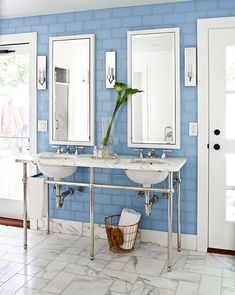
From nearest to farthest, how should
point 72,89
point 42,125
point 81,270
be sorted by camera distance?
1. point 81,270
2. point 72,89
3. point 42,125

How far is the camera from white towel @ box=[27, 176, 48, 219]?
11.7ft

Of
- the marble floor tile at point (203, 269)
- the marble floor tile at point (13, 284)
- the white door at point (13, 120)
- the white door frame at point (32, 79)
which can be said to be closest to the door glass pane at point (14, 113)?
the white door at point (13, 120)

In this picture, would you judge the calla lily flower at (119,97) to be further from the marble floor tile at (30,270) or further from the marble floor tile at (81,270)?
the marble floor tile at (30,270)

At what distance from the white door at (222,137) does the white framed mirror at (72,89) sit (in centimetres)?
120

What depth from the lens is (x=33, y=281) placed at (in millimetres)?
2869

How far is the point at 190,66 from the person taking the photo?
3443 millimetres

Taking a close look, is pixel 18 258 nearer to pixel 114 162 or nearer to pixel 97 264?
pixel 97 264

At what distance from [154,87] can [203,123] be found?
0.59 meters

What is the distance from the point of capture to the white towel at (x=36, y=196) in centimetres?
356

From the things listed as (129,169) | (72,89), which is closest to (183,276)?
(129,169)

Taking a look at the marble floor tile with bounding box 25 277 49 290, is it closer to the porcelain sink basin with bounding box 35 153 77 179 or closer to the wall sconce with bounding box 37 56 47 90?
the porcelain sink basin with bounding box 35 153 77 179

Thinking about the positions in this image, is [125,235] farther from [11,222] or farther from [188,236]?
[11,222]

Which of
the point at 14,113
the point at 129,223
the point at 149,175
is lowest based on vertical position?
the point at 129,223

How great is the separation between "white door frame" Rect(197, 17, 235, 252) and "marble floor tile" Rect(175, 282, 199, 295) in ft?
2.40
